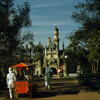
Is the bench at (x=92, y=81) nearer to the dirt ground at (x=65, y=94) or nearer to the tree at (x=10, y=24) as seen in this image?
the dirt ground at (x=65, y=94)

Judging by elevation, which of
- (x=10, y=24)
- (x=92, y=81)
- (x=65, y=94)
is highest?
(x=10, y=24)

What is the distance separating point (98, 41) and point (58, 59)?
7357 cm

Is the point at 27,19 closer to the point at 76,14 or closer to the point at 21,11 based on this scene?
the point at 21,11

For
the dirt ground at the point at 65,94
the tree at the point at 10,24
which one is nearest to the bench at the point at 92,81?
the dirt ground at the point at 65,94

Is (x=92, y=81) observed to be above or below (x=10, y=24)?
below

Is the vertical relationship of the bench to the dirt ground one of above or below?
above

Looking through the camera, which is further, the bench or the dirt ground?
the bench

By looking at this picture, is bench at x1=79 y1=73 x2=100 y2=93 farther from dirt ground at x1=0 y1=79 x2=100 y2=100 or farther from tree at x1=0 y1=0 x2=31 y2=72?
tree at x1=0 y1=0 x2=31 y2=72

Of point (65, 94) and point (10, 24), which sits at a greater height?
point (10, 24)

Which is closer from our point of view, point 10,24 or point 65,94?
point 65,94

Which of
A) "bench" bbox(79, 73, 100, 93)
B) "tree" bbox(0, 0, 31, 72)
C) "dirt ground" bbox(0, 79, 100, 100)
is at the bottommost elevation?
"dirt ground" bbox(0, 79, 100, 100)

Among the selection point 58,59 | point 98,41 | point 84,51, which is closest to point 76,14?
point 98,41

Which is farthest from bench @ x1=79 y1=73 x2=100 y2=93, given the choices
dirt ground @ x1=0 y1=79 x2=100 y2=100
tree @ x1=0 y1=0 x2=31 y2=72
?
tree @ x1=0 y1=0 x2=31 y2=72

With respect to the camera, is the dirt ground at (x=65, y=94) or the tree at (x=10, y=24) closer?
the dirt ground at (x=65, y=94)
